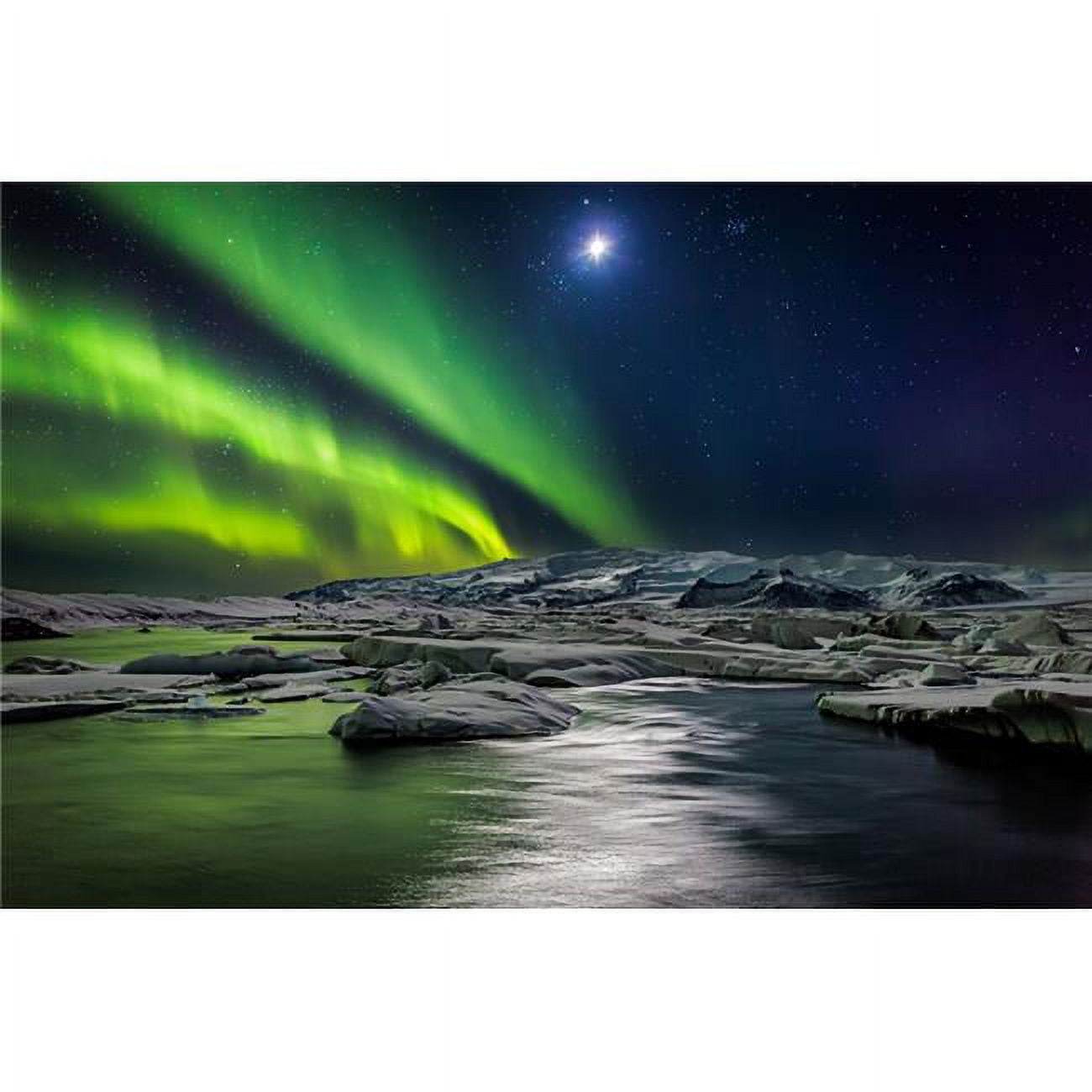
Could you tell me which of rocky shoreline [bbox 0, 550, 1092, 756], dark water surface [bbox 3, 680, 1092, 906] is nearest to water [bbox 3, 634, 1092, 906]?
dark water surface [bbox 3, 680, 1092, 906]

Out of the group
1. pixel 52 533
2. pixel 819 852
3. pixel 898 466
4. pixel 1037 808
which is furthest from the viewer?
pixel 898 466

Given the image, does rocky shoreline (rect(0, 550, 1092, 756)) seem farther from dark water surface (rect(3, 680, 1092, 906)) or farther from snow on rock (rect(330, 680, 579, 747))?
dark water surface (rect(3, 680, 1092, 906))

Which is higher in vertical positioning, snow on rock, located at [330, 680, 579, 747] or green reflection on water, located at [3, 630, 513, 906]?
snow on rock, located at [330, 680, 579, 747]

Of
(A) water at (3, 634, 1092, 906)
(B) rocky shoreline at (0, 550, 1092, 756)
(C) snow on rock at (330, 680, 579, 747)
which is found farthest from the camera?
(C) snow on rock at (330, 680, 579, 747)

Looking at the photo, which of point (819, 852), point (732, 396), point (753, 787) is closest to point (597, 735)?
point (753, 787)

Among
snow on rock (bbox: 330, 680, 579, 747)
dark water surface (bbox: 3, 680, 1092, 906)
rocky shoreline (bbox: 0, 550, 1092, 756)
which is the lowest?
dark water surface (bbox: 3, 680, 1092, 906)

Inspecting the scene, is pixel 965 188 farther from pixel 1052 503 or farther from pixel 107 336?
pixel 107 336

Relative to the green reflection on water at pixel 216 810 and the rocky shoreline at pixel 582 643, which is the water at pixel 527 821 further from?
the rocky shoreline at pixel 582 643

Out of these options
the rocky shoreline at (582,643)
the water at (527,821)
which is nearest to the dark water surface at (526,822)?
the water at (527,821)
